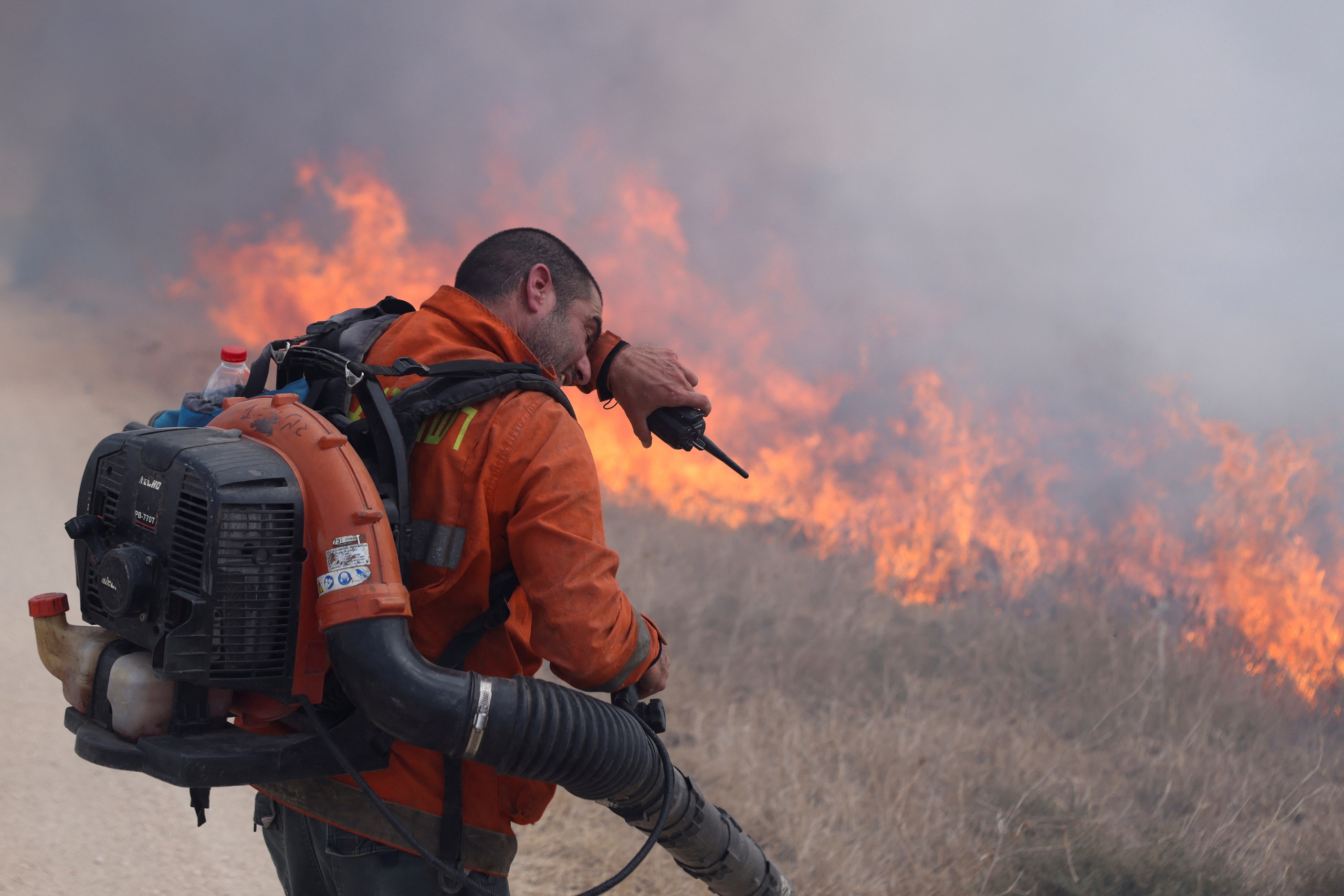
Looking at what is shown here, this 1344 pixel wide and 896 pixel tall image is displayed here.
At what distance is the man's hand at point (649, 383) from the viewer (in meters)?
2.94

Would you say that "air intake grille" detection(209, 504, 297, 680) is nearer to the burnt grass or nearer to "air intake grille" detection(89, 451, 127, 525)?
"air intake grille" detection(89, 451, 127, 525)

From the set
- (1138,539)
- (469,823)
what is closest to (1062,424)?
(1138,539)

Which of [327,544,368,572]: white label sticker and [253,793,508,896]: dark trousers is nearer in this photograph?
[327,544,368,572]: white label sticker

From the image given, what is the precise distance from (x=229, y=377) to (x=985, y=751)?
14.1 feet

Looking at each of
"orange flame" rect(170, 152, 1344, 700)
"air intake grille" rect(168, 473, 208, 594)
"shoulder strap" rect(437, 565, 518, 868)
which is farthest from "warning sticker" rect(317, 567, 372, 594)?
"orange flame" rect(170, 152, 1344, 700)

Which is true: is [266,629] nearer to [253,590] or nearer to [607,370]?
[253,590]

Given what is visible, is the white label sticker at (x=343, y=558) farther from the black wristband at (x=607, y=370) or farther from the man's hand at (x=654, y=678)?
the black wristband at (x=607, y=370)

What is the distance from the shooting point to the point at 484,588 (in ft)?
7.44

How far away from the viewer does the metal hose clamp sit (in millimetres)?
1940

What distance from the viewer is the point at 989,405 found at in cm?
750

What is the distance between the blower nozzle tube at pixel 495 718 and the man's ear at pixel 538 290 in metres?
1.01

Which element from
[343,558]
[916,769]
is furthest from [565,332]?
[916,769]

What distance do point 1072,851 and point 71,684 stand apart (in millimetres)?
4097

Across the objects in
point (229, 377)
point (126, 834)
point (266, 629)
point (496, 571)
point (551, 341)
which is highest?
point (551, 341)
